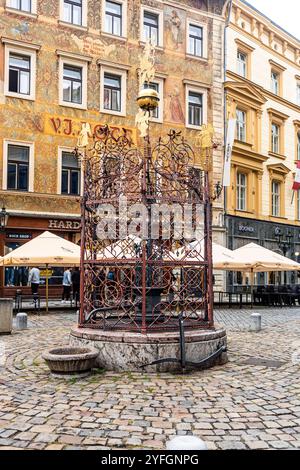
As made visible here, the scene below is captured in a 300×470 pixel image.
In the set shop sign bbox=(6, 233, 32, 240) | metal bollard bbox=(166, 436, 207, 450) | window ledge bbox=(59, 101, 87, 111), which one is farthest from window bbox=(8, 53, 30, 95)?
metal bollard bbox=(166, 436, 207, 450)

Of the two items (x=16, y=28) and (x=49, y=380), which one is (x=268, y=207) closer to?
(x=16, y=28)

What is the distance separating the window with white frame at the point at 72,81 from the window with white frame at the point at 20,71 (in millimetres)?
1284

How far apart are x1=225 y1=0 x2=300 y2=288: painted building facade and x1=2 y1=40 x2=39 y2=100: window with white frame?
440 inches

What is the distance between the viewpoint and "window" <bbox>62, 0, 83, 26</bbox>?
76.2 feet

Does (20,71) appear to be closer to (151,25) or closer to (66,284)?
(151,25)

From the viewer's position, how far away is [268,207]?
31656 mm

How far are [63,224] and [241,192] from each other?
39.0 ft

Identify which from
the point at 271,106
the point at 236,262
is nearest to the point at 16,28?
the point at 236,262

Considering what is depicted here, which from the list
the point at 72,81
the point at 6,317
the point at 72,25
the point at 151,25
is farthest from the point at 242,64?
the point at 6,317

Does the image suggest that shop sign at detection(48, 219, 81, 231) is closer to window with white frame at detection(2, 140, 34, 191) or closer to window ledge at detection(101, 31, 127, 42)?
window with white frame at detection(2, 140, 34, 191)

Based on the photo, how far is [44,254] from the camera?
1653cm

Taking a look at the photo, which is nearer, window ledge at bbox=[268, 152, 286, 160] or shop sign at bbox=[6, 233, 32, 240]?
shop sign at bbox=[6, 233, 32, 240]
